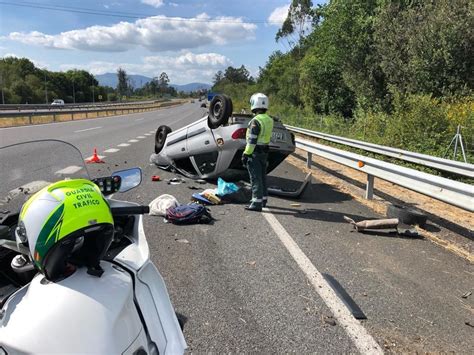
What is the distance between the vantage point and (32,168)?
276cm

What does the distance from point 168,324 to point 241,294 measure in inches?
70.1

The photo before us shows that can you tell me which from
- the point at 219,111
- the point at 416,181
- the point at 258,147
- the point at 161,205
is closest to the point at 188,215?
the point at 161,205

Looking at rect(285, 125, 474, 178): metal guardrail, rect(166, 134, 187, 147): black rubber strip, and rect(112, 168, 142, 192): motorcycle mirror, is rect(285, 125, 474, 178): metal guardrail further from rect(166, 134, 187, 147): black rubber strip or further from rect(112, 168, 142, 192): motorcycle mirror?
rect(112, 168, 142, 192): motorcycle mirror

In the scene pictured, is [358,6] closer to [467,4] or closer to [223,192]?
[467,4]

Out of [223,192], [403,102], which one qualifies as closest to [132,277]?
[223,192]

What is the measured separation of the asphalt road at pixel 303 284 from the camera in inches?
127

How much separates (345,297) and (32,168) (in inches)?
111

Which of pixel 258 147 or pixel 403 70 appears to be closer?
pixel 258 147

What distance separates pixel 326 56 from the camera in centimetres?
2992

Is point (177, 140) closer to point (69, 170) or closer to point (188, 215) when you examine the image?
point (188, 215)

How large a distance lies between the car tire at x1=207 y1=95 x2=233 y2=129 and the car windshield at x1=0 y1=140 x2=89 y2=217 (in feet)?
18.9

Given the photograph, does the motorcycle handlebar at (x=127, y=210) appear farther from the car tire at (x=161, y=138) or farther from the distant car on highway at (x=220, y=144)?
the car tire at (x=161, y=138)

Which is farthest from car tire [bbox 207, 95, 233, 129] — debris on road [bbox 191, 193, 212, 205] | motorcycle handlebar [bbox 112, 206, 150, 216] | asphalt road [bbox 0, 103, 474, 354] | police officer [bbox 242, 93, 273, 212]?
motorcycle handlebar [bbox 112, 206, 150, 216]

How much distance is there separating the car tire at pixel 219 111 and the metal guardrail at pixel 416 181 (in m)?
2.79
